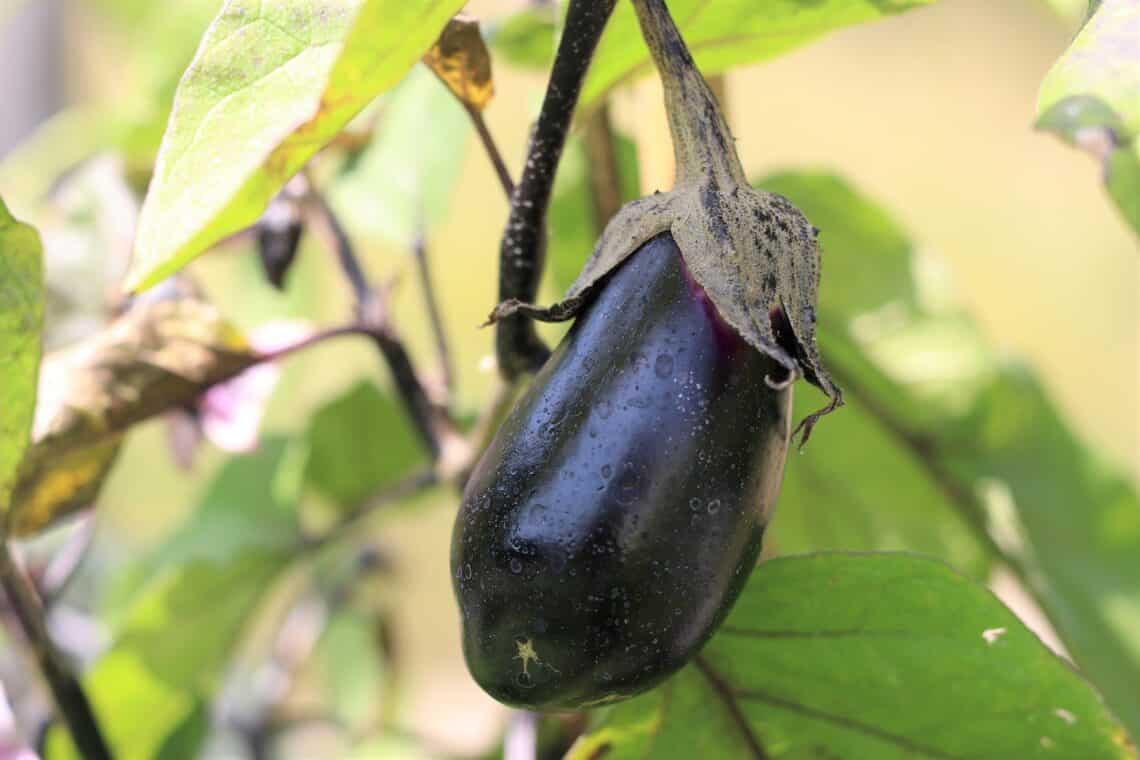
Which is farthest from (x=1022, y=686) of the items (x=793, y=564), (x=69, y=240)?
(x=69, y=240)

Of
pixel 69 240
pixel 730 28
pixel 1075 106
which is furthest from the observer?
pixel 69 240

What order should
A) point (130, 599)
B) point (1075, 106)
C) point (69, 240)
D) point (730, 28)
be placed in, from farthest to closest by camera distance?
point (130, 599), point (69, 240), point (730, 28), point (1075, 106)

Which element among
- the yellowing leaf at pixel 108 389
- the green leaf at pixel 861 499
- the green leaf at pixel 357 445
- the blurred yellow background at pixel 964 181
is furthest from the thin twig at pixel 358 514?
the blurred yellow background at pixel 964 181

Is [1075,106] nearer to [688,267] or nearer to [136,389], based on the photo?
[688,267]

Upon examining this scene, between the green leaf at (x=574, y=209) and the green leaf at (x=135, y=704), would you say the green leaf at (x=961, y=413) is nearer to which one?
the green leaf at (x=574, y=209)

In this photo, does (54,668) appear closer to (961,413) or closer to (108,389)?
(108,389)

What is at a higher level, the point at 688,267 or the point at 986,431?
the point at 688,267
